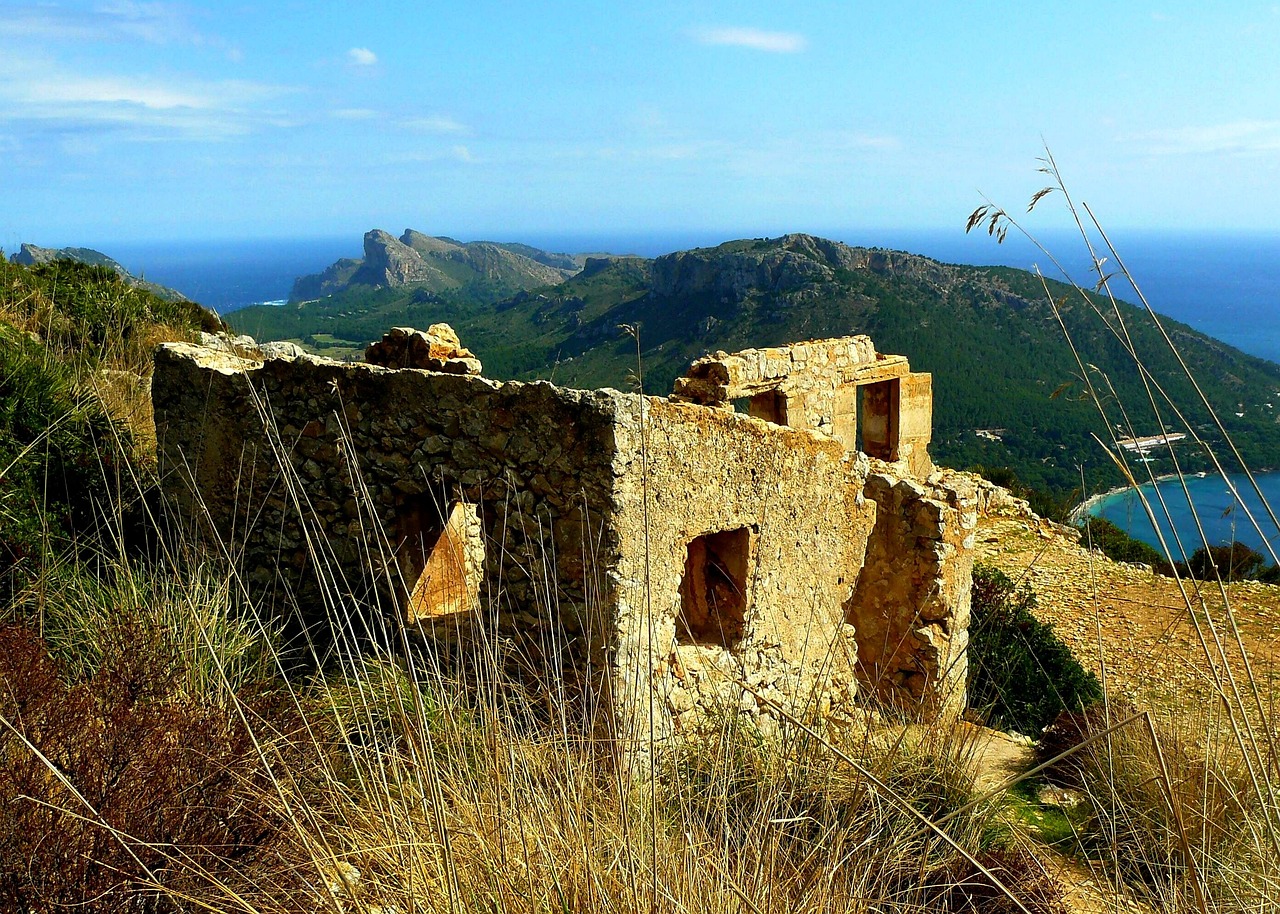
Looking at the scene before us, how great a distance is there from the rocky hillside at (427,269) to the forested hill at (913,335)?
28.6 metres

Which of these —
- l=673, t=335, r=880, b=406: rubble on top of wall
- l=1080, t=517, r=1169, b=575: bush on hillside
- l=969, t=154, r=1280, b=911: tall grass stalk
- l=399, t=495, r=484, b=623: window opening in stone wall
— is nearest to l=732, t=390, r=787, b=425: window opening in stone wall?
l=673, t=335, r=880, b=406: rubble on top of wall

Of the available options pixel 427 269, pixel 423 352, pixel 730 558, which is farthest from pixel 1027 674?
pixel 427 269

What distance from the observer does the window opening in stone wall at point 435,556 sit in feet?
18.2

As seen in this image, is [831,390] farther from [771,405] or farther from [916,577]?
[916,577]

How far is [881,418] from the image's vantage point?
39.5 feet

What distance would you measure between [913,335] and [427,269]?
71.2 m

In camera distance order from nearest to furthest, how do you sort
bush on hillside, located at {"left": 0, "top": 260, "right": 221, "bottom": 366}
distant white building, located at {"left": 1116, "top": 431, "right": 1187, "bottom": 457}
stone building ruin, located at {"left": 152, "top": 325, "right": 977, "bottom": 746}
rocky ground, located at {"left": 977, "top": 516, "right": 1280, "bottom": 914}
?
1. distant white building, located at {"left": 1116, "top": 431, "right": 1187, "bottom": 457}
2. stone building ruin, located at {"left": 152, "top": 325, "right": 977, "bottom": 746}
3. rocky ground, located at {"left": 977, "top": 516, "right": 1280, "bottom": 914}
4. bush on hillside, located at {"left": 0, "top": 260, "right": 221, "bottom": 366}

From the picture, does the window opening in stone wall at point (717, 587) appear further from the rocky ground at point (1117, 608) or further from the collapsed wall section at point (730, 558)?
the rocky ground at point (1117, 608)

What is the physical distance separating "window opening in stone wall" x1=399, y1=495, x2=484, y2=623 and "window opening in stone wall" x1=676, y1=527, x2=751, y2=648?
1.34 m

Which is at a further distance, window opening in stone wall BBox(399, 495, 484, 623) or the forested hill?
the forested hill

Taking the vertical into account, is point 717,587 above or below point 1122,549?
above

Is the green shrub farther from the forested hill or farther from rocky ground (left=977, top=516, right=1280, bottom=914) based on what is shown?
the forested hill

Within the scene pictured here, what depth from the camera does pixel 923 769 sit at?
4.36 m

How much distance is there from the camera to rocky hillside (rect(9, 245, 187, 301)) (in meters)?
13.6
